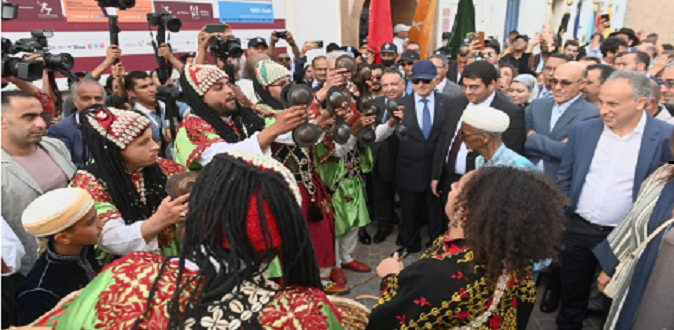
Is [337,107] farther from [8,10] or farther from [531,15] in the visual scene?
[531,15]

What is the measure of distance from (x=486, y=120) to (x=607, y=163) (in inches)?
35.6

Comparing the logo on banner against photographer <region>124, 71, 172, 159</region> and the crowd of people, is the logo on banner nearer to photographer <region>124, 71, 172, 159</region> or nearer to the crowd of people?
the crowd of people

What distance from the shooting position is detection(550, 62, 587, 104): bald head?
394cm

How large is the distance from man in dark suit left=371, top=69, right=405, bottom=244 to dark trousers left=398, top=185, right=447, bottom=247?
34 centimetres

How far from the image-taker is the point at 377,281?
4.54 meters

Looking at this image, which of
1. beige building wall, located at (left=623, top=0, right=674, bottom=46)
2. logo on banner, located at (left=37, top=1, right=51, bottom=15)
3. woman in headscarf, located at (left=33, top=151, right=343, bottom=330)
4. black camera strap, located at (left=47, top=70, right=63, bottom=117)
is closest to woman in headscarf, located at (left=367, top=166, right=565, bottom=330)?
woman in headscarf, located at (left=33, top=151, right=343, bottom=330)

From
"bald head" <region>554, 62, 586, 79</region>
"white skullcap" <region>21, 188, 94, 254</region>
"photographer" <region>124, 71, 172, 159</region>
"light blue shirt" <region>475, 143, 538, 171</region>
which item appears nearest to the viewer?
"white skullcap" <region>21, 188, 94, 254</region>

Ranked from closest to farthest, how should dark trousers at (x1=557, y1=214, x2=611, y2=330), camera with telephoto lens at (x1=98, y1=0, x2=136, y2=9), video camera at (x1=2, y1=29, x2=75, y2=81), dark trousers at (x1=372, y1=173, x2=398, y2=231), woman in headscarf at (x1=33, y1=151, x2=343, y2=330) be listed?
woman in headscarf at (x1=33, y1=151, x2=343, y2=330) → dark trousers at (x1=557, y1=214, x2=611, y2=330) → video camera at (x1=2, y1=29, x2=75, y2=81) → camera with telephoto lens at (x1=98, y1=0, x2=136, y2=9) → dark trousers at (x1=372, y1=173, x2=398, y2=231)

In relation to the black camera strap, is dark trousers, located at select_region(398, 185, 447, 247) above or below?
below

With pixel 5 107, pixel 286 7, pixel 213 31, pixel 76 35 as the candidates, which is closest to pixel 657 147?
pixel 5 107

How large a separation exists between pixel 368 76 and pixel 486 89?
1214 mm

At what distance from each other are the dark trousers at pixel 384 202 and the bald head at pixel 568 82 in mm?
2214

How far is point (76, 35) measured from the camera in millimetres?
6785

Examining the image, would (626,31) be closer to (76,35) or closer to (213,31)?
(213,31)
